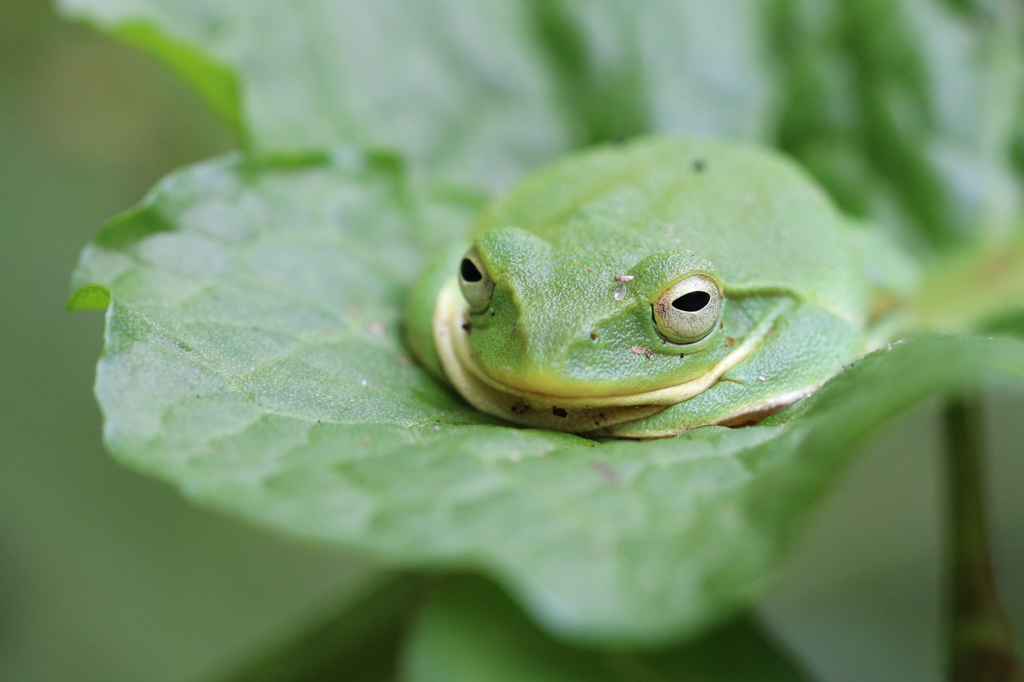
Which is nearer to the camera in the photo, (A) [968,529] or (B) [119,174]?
(A) [968,529]

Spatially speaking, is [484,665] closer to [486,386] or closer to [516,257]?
[486,386]

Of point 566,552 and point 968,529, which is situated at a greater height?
point 968,529

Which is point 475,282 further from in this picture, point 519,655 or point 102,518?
point 102,518

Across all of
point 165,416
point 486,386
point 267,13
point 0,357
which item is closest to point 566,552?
point 165,416

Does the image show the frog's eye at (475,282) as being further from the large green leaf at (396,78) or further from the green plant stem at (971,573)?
the green plant stem at (971,573)

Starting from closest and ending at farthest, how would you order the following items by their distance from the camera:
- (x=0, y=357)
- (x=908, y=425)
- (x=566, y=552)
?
(x=566, y=552) < (x=0, y=357) < (x=908, y=425)

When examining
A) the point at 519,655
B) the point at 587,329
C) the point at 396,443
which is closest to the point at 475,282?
the point at 587,329

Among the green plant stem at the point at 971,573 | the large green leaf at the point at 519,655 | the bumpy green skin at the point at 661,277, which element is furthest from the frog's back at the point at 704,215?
the large green leaf at the point at 519,655
